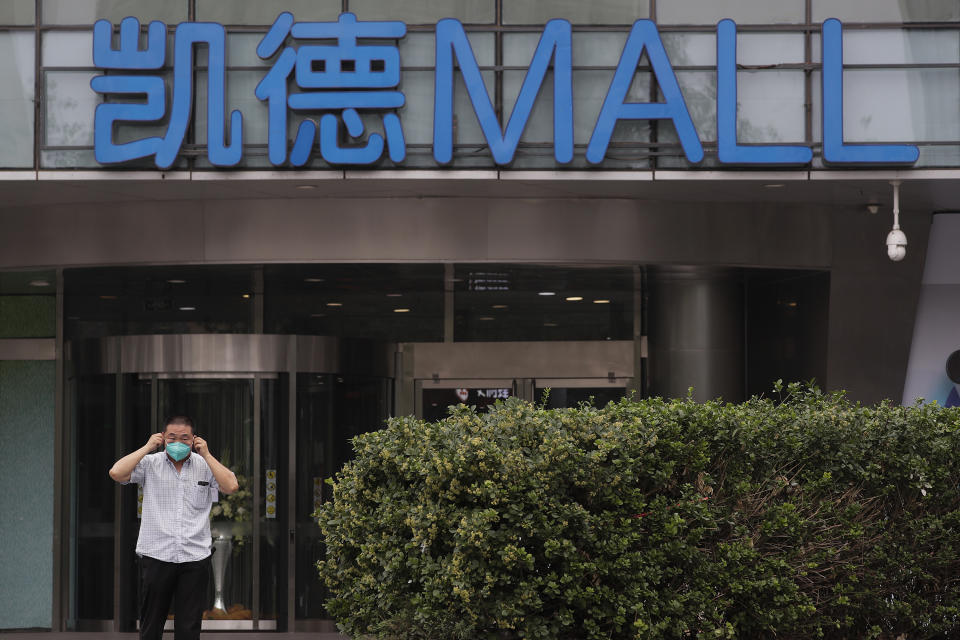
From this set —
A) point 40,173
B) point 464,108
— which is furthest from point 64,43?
point 464,108

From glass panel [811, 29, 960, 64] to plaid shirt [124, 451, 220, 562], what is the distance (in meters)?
7.60

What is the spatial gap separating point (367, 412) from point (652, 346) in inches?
133

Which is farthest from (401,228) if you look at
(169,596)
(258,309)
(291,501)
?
(169,596)

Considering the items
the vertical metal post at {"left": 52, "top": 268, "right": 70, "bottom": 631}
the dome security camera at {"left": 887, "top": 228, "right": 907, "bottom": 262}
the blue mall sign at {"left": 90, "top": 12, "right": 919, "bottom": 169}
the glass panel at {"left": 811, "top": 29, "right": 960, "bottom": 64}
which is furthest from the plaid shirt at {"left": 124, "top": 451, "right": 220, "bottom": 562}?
the glass panel at {"left": 811, "top": 29, "right": 960, "bottom": 64}

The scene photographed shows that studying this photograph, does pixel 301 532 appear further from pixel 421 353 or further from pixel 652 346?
pixel 652 346

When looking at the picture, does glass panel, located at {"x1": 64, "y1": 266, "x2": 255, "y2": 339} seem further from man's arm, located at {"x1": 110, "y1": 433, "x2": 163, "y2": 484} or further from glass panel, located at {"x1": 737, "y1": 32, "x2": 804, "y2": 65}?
glass panel, located at {"x1": 737, "y1": 32, "x2": 804, "y2": 65}

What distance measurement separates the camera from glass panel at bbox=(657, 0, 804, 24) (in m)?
12.0

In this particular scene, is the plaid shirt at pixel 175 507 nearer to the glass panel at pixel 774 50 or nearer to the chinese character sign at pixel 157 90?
the chinese character sign at pixel 157 90

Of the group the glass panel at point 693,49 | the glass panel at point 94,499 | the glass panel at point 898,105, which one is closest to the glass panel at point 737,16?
the glass panel at point 693,49

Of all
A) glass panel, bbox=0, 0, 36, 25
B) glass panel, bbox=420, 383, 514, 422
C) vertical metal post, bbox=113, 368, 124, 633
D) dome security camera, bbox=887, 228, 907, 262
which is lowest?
vertical metal post, bbox=113, 368, 124, 633

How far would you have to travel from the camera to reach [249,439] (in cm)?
1248

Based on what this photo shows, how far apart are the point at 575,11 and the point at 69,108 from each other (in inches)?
206

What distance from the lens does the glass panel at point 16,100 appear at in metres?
11.7

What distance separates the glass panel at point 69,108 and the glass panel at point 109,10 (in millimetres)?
573
